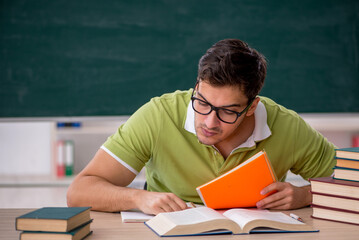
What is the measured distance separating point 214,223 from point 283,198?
43 cm

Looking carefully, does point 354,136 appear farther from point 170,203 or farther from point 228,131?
point 170,203

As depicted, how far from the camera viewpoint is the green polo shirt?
5.59ft

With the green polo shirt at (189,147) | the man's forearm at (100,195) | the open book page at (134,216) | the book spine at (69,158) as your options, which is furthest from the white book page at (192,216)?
the book spine at (69,158)

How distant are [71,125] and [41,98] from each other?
44 centimetres

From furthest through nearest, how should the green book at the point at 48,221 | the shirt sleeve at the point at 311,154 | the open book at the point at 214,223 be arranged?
the shirt sleeve at the point at 311,154
the open book at the point at 214,223
the green book at the point at 48,221

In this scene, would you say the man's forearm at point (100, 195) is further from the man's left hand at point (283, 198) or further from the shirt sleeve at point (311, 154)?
the shirt sleeve at point (311, 154)

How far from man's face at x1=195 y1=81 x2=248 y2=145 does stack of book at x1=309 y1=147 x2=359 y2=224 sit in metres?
0.35

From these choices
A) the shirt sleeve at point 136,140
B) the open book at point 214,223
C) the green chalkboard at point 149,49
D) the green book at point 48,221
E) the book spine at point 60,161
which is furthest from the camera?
the book spine at point 60,161

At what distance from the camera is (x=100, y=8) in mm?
3475

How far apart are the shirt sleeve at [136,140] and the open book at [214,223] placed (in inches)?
17.2

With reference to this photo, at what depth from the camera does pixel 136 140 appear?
66.7 inches

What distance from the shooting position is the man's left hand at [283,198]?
148 centimetres

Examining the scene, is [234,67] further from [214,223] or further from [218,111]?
[214,223]

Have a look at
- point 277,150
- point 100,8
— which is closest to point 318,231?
point 277,150
